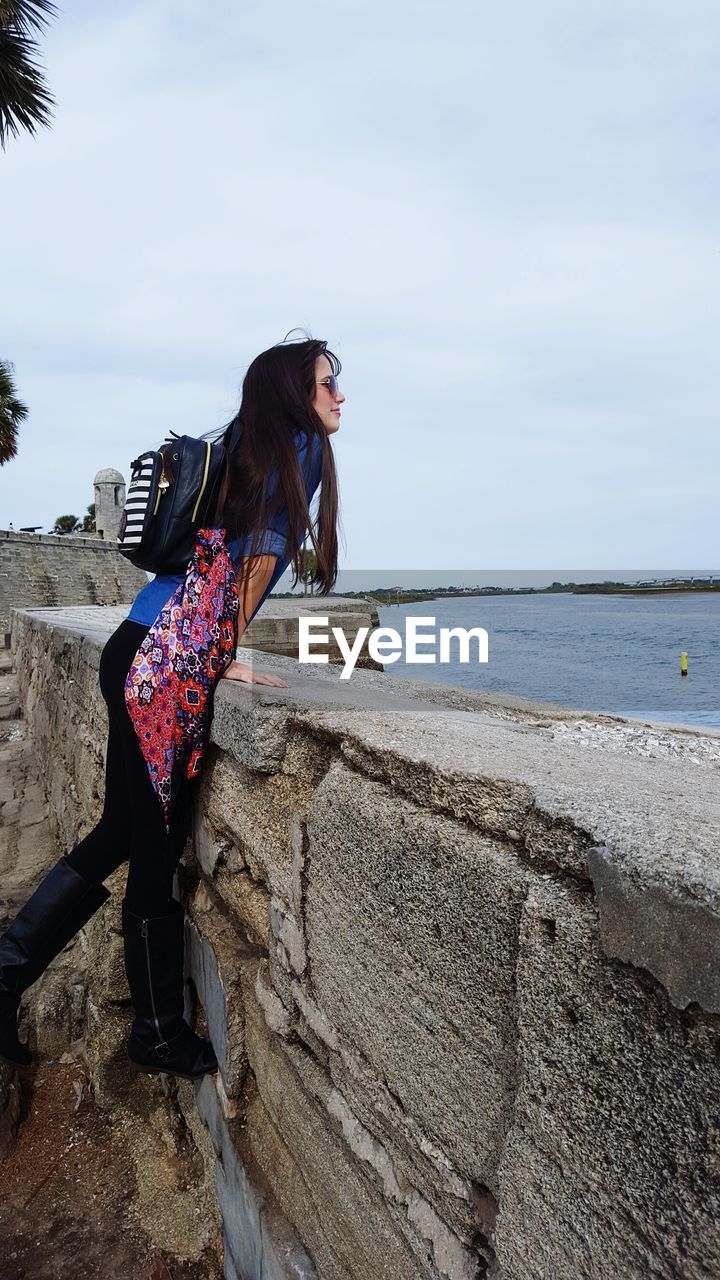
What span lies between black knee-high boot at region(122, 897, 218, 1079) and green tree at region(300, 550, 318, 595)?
0.96 metres

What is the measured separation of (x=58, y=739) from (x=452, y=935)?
458cm

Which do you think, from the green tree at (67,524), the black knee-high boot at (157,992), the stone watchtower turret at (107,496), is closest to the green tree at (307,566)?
the black knee-high boot at (157,992)

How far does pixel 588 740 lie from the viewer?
7.81 ft

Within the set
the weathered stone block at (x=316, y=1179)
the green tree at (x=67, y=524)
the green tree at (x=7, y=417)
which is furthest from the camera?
the green tree at (x=67, y=524)

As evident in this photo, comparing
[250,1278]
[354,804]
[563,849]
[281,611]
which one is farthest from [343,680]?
[281,611]

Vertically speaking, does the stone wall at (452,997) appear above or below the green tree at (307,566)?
below

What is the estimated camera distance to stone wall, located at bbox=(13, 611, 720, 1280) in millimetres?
801

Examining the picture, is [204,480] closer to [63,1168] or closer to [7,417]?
[63,1168]

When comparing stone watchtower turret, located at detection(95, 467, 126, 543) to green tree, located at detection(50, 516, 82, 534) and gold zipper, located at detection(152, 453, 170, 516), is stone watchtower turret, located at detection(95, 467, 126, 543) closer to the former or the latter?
green tree, located at detection(50, 516, 82, 534)

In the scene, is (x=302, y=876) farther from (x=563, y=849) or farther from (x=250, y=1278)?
(x=250, y=1278)

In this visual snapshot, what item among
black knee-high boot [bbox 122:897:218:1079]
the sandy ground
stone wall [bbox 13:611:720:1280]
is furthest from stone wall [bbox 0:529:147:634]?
stone wall [bbox 13:611:720:1280]

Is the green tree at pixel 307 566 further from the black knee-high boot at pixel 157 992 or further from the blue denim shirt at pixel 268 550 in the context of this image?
the black knee-high boot at pixel 157 992

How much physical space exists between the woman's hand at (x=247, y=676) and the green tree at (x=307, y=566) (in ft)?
0.95

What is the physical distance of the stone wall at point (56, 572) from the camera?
102 feet
